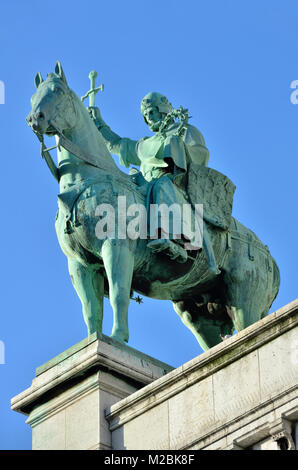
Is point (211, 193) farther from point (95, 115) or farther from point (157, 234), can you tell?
point (95, 115)

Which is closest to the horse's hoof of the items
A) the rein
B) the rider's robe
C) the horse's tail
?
the rider's robe

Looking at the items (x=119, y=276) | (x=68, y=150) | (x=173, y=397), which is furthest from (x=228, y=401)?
(x=68, y=150)

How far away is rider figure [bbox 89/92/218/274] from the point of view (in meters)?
21.7

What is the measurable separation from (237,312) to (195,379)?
5087 millimetres

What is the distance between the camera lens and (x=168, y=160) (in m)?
22.5

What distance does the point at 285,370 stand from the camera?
651 inches

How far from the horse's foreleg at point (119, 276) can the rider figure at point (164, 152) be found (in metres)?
0.59

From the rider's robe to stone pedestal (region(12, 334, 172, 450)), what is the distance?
9.24 feet

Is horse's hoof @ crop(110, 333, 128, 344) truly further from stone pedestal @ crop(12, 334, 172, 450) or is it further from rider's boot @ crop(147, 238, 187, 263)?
rider's boot @ crop(147, 238, 187, 263)

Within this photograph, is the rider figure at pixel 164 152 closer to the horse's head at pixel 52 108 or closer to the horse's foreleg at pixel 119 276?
the horse's foreleg at pixel 119 276

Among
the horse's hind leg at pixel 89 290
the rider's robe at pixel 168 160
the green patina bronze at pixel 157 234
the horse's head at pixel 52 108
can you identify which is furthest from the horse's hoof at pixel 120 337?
the horse's head at pixel 52 108

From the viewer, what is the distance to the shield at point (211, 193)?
22531 millimetres

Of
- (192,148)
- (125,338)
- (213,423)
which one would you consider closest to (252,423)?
(213,423)
